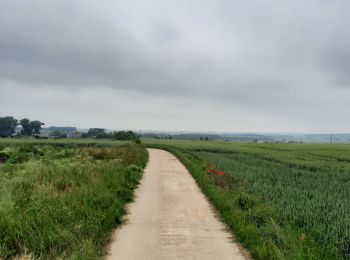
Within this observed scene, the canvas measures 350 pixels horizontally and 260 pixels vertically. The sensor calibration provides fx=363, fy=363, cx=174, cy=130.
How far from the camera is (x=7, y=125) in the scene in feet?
554

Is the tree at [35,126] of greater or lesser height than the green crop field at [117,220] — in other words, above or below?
above

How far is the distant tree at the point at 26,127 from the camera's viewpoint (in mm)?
166250

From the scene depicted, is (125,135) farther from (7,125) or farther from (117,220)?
(117,220)

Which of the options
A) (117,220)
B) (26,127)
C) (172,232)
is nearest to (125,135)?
(26,127)

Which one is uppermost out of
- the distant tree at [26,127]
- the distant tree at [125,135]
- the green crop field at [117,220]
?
the distant tree at [26,127]

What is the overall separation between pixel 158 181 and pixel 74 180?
5.00m

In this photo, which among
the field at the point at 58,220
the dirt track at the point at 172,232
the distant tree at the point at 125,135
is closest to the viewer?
the field at the point at 58,220

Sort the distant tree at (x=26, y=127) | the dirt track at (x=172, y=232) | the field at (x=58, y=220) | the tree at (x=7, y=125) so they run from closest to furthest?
the field at (x=58, y=220)
the dirt track at (x=172, y=232)
the distant tree at (x=26, y=127)
the tree at (x=7, y=125)

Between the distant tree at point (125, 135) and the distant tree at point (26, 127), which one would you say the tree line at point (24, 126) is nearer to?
the distant tree at point (26, 127)

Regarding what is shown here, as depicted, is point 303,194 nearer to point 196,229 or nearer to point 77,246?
point 196,229

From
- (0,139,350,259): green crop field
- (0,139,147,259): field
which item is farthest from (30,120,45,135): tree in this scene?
(0,139,147,259): field

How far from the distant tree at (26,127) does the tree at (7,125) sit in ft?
23.9

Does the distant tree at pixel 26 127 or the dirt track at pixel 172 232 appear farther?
the distant tree at pixel 26 127

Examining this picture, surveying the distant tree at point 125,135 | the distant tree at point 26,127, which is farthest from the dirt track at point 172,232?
the distant tree at point 26,127
